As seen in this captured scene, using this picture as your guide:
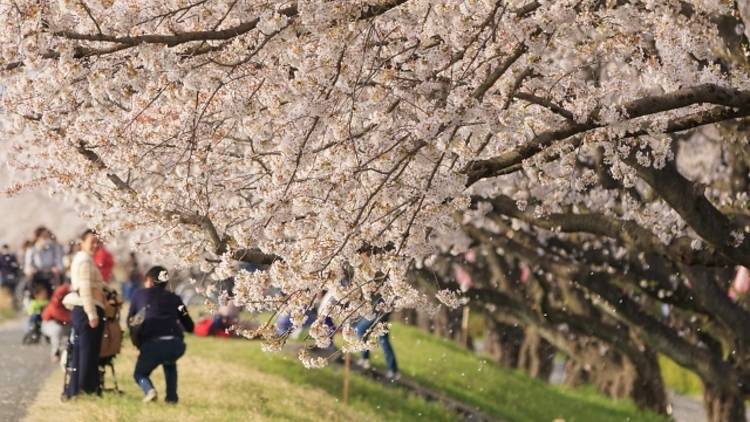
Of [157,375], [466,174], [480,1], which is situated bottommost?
[157,375]

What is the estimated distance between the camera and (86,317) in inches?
549

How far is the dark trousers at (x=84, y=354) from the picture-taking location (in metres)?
14.0

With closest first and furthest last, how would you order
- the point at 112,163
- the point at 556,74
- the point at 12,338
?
the point at 556,74 < the point at 112,163 < the point at 12,338

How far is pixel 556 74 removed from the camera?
987cm

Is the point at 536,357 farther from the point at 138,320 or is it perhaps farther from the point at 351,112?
the point at 351,112

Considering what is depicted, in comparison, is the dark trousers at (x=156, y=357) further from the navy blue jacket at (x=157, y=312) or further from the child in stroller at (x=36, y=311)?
the child in stroller at (x=36, y=311)

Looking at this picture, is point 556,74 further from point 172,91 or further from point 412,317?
point 412,317

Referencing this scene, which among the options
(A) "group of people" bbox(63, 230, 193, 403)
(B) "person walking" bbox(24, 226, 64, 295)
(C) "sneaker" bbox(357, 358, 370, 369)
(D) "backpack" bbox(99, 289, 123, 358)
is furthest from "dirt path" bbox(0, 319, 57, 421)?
(C) "sneaker" bbox(357, 358, 370, 369)

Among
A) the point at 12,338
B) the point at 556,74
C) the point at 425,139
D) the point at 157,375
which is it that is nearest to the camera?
the point at 425,139

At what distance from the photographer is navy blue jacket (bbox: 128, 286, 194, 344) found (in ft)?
45.1

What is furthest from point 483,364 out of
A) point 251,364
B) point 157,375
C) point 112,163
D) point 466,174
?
point 466,174

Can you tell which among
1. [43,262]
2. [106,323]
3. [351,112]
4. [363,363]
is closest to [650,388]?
[363,363]

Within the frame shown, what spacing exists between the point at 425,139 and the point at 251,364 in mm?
12234

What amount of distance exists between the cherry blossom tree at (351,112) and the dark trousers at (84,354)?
327cm
